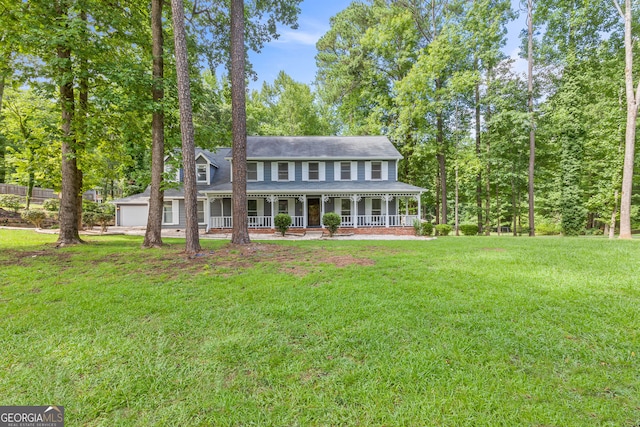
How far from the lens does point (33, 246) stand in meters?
8.78

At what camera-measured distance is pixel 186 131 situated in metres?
7.09

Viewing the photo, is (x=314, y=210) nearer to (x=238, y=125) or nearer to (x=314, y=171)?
(x=314, y=171)

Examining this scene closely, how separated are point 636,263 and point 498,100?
48.1ft

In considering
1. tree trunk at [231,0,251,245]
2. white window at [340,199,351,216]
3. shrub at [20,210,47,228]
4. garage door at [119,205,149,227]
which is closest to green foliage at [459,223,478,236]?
white window at [340,199,351,216]

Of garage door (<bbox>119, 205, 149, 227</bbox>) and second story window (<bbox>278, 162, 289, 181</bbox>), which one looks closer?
second story window (<bbox>278, 162, 289, 181</bbox>)

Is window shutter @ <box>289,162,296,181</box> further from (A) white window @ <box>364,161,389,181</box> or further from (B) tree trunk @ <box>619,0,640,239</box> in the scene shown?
(B) tree trunk @ <box>619,0,640,239</box>

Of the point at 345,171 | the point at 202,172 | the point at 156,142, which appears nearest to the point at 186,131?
the point at 156,142

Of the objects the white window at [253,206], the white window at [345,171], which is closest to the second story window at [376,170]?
the white window at [345,171]

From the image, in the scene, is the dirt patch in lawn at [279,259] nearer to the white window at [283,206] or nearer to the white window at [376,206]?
the white window at [283,206]

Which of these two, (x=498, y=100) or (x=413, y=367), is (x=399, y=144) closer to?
(x=498, y=100)

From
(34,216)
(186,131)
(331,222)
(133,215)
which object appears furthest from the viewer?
(133,215)

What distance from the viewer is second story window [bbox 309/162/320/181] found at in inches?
707

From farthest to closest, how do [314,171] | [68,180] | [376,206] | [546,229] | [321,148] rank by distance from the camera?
1. [546,229]
2. [321,148]
3. [314,171]
4. [376,206]
5. [68,180]

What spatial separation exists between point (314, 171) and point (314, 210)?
270 centimetres
